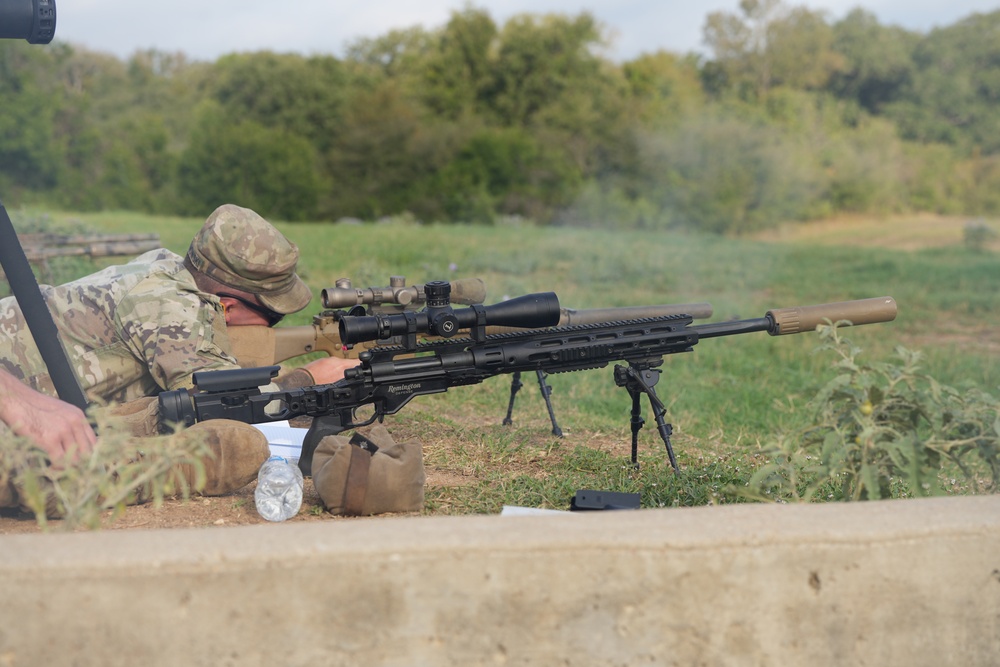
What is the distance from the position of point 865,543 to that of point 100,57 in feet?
135

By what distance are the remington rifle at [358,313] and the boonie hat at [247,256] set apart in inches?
6.9

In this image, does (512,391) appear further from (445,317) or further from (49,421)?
(49,421)

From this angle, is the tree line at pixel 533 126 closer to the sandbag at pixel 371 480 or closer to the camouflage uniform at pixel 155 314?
the camouflage uniform at pixel 155 314

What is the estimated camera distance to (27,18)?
3.63 m

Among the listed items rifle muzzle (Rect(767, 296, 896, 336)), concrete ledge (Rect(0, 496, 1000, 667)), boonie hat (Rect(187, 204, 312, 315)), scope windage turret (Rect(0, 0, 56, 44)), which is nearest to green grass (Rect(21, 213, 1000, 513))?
rifle muzzle (Rect(767, 296, 896, 336))

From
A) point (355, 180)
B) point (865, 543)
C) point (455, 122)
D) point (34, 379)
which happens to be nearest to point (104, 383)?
point (34, 379)

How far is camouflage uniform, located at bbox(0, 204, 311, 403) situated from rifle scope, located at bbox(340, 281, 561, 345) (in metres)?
1.05

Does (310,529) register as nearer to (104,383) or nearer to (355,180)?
(104,383)

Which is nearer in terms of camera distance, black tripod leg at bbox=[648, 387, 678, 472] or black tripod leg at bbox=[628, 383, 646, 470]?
black tripod leg at bbox=[648, 387, 678, 472]

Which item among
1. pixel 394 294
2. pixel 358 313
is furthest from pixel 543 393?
pixel 358 313

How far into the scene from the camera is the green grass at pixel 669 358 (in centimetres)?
484

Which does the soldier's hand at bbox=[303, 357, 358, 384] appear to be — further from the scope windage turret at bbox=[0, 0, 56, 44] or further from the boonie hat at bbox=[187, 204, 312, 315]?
the scope windage turret at bbox=[0, 0, 56, 44]

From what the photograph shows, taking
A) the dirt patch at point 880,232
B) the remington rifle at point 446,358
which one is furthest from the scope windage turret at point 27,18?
the dirt patch at point 880,232

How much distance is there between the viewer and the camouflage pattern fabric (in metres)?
4.54
